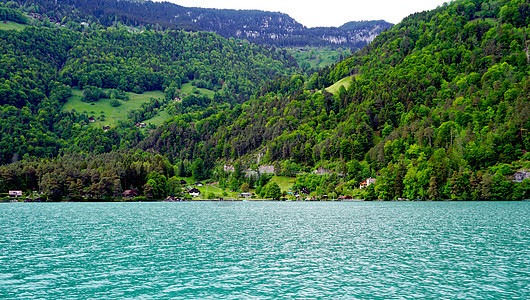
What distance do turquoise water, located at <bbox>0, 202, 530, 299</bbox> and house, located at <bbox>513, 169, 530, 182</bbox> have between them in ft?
268

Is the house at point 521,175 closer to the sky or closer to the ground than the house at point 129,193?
closer to the sky

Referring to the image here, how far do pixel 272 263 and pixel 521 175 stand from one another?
124608 millimetres

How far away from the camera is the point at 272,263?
3662 cm

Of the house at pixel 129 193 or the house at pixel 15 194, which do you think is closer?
the house at pixel 15 194

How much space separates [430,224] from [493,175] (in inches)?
3379

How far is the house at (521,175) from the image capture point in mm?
130125

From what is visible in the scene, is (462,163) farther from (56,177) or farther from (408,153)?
(56,177)

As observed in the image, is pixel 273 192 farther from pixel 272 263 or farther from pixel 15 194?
pixel 272 263

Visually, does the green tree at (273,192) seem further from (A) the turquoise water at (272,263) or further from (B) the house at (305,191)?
(A) the turquoise water at (272,263)

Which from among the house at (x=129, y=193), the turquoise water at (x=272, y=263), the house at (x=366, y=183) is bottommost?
the turquoise water at (x=272, y=263)

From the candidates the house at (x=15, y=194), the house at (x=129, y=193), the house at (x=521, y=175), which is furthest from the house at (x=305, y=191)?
the house at (x=15, y=194)

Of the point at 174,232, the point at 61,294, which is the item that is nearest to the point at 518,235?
the point at 174,232

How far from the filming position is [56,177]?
164625 mm

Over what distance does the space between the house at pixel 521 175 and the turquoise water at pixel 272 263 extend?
81773 mm
